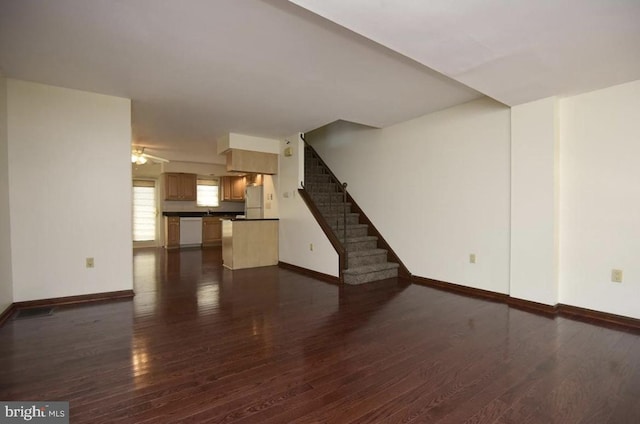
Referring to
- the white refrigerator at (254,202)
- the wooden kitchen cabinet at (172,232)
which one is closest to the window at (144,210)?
the wooden kitchen cabinet at (172,232)

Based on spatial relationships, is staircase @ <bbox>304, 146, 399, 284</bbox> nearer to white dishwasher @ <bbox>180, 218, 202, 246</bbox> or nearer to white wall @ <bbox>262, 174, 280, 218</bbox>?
white wall @ <bbox>262, 174, 280, 218</bbox>

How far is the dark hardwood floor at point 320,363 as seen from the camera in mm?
1586

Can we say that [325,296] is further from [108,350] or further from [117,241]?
[117,241]

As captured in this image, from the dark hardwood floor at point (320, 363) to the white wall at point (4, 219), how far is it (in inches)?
17.5

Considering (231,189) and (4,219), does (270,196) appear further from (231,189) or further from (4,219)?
(4,219)

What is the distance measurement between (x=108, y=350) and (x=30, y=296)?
5.94 ft

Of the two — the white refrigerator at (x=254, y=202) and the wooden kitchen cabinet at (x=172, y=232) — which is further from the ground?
the white refrigerator at (x=254, y=202)

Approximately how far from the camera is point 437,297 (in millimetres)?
3672

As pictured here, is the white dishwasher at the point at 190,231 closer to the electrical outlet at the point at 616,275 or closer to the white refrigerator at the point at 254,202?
the white refrigerator at the point at 254,202

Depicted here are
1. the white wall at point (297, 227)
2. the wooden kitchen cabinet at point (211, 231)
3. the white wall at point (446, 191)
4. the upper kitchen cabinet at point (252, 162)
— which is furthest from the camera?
the wooden kitchen cabinet at point (211, 231)

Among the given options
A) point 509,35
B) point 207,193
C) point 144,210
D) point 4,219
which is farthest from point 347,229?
point 144,210

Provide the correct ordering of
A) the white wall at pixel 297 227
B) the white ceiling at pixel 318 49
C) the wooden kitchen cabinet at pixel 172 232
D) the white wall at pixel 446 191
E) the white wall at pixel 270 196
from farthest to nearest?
the wooden kitchen cabinet at pixel 172 232 → the white wall at pixel 270 196 → the white wall at pixel 297 227 → the white wall at pixel 446 191 → the white ceiling at pixel 318 49

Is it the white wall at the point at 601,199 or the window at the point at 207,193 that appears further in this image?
the window at the point at 207,193

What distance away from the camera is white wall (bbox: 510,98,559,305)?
123 inches
